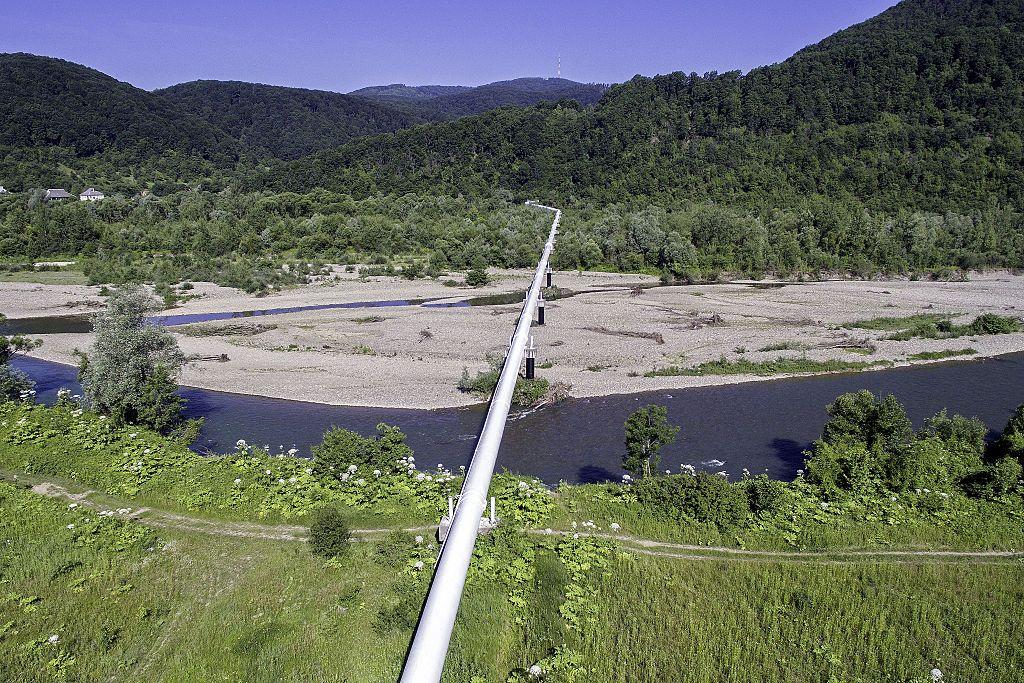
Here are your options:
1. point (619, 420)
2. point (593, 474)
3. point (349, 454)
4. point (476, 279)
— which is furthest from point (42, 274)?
point (593, 474)

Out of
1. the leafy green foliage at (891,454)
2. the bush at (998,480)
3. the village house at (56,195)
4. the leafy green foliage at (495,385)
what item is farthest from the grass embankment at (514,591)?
the village house at (56,195)

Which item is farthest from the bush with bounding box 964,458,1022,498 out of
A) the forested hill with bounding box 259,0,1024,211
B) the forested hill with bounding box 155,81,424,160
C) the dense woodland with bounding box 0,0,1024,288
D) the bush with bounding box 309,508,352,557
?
the forested hill with bounding box 155,81,424,160

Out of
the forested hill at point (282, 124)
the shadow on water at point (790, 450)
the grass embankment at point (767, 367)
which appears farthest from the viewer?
the forested hill at point (282, 124)

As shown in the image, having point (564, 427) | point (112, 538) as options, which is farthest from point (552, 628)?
point (564, 427)

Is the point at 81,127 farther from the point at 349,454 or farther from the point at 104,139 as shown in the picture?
the point at 349,454

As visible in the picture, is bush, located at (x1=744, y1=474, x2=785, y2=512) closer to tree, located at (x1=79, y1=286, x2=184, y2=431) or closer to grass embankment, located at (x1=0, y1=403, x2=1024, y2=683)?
grass embankment, located at (x1=0, y1=403, x2=1024, y2=683)

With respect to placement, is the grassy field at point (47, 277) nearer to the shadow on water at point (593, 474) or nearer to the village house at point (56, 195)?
the village house at point (56, 195)

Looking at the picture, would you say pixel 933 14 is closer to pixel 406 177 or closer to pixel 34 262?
pixel 406 177
